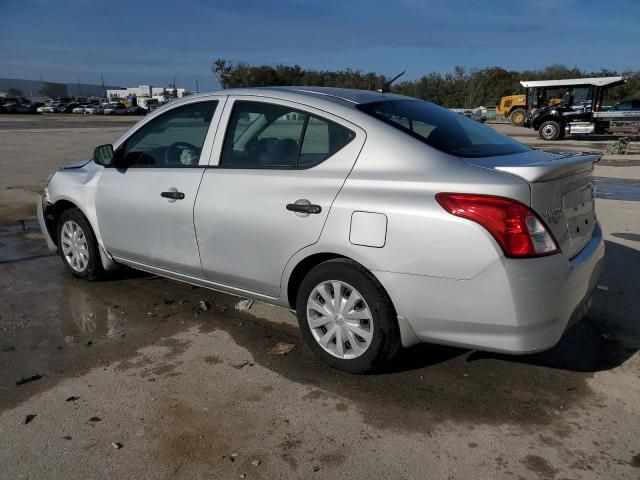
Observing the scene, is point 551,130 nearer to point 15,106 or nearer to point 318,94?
point 318,94

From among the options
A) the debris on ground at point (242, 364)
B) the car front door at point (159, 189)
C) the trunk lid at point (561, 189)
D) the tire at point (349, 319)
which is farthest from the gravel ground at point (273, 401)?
the trunk lid at point (561, 189)

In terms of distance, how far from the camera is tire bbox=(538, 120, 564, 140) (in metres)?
24.3

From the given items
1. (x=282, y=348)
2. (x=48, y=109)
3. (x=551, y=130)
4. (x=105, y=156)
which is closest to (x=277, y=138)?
(x=282, y=348)

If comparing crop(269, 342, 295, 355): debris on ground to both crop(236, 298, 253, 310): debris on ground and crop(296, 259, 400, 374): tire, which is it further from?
crop(236, 298, 253, 310): debris on ground

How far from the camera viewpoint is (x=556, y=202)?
2.85 meters

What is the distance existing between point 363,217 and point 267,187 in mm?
730

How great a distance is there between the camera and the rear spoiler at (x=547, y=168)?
275cm

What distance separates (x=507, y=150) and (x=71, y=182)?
3.60 metres

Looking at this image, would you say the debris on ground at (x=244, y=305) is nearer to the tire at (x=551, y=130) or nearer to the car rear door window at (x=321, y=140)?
the car rear door window at (x=321, y=140)

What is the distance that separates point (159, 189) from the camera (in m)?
4.00

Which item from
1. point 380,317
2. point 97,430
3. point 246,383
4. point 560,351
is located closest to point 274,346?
point 246,383

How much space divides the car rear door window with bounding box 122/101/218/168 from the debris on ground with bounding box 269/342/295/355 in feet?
4.61

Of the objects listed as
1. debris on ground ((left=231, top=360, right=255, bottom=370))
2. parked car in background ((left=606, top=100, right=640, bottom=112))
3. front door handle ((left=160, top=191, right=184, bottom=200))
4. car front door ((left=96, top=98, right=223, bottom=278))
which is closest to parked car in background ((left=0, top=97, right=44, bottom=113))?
parked car in background ((left=606, top=100, right=640, bottom=112))

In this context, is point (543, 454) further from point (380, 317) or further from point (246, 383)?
point (246, 383)
